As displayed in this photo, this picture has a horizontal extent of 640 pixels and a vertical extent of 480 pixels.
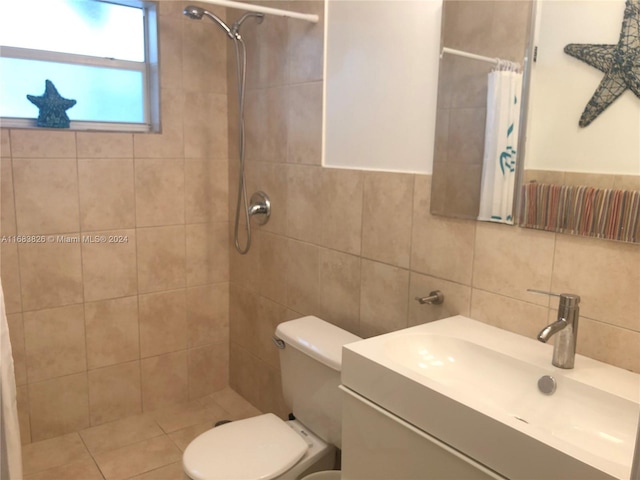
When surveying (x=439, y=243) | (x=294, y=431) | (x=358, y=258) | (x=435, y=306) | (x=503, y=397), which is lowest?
(x=294, y=431)

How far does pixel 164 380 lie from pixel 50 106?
57.2 inches

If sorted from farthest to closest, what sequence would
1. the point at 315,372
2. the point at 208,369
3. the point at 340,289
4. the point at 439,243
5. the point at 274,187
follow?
the point at 208,369
the point at 274,187
the point at 340,289
the point at 315,372
the point at 439,243

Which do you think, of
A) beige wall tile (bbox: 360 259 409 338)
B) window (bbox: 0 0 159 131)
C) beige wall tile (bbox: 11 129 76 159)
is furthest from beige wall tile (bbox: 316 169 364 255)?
beige wall tile (bbox: 11 129 76 159)

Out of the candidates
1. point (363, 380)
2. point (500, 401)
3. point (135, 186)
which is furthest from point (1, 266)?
point (500, 401)

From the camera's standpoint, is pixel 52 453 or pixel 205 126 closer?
pixel 52 453

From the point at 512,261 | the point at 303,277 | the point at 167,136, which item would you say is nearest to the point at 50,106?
the point at 167,136

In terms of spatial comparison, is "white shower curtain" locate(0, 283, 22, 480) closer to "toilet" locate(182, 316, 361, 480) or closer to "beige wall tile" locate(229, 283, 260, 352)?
"toilet" locate(182, 316, 361, 480)

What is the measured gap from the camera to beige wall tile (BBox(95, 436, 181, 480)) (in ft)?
7.54

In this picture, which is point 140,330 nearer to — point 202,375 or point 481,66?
A: point 202,375

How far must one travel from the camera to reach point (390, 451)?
50.6 inches

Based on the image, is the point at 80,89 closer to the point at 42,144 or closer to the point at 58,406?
the point at 42,144

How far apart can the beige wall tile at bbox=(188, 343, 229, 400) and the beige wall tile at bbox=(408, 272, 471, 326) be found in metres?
1.44

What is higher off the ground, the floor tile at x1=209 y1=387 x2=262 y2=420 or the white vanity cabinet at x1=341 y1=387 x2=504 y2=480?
the white vanity cabinet at x1=341 y1=387 x2=504 y2=480

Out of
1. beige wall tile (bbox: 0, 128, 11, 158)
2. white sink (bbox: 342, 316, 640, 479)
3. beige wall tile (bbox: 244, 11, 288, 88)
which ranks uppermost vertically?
beige wall tile (bbox: 244, 11, 288, 88)
